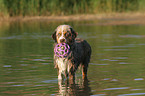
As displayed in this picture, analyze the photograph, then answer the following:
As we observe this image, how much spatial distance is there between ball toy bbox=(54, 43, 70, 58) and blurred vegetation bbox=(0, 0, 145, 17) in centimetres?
3407

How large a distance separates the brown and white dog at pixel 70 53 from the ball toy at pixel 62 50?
0.09 metres

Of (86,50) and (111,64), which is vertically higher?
(86,50)

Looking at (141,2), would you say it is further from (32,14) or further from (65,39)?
(65,39)

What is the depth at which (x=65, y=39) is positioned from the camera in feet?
32.3

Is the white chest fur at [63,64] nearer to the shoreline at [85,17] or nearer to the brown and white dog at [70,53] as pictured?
the brown and white dog at [70,53]

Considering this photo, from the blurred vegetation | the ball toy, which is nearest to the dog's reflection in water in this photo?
the ball toy

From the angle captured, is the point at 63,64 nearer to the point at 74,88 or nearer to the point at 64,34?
the point at 74,88

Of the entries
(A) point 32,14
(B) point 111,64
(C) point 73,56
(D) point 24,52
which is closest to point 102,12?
(A) point 32,14

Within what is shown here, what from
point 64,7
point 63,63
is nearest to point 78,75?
point 63,63

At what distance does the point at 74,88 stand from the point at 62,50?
981 mm

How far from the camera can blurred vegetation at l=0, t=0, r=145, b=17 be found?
44.8 m

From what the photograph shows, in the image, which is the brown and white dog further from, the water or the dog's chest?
the water

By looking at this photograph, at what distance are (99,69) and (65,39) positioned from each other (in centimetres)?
348

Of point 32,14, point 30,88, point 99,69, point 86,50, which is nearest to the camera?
point 30,88
